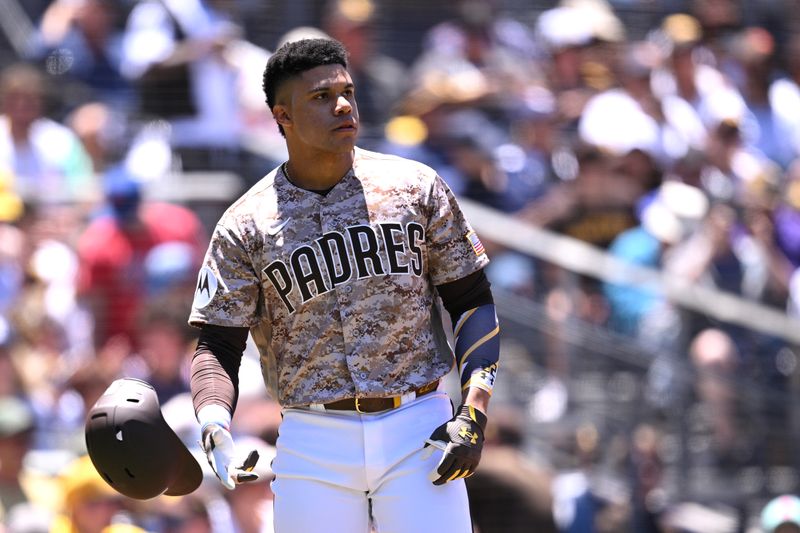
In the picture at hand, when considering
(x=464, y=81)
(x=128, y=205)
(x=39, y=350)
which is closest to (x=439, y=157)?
(x=464, y=81)

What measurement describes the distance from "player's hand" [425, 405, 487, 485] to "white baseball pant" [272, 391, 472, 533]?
0.21 feet

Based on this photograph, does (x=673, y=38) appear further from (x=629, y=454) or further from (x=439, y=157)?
(x=629, y=454)

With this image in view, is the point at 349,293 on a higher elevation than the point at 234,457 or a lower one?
higher

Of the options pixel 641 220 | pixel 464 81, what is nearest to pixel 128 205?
pixel 464 81

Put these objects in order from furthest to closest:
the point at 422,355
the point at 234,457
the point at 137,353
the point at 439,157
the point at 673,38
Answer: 1. the point at 673,38
2. the point at 439,157
3. the point at 137,353
4. the point at 422,355
5. the point at 234,457

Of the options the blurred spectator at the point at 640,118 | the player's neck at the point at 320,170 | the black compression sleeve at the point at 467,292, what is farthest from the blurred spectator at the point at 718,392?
the player's neck at the point at 320,170

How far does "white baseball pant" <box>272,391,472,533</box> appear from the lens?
11.7ft

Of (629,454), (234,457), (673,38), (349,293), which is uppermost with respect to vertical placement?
(349,293)

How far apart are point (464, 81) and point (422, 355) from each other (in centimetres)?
454

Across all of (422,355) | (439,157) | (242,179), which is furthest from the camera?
(439,157)

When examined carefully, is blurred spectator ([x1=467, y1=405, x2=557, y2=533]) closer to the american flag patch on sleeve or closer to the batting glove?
the american flag patch on sleeve

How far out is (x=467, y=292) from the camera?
12.4 feet

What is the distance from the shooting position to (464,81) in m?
8.05

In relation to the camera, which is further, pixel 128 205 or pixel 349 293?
pixel 128 205
